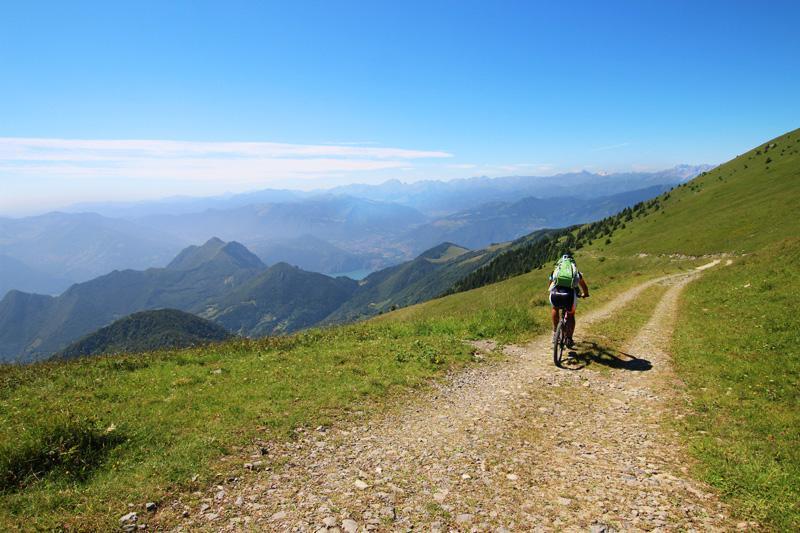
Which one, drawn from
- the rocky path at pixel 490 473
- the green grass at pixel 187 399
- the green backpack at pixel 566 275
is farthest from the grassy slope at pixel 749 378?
the green grass at pixel 187 399

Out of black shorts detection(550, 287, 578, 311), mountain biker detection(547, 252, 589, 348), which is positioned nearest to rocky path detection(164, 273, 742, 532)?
mountain biker detection(547, 252, 589, 348)

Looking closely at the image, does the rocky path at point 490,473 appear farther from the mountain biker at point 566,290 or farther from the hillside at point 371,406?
the mountain biker at point 566,290

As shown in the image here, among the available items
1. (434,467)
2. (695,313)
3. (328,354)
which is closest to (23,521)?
(434,467)

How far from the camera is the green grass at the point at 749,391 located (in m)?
6.28

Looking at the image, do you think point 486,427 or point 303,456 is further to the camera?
point 486,427

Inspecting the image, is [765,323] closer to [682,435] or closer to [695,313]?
[695,313]

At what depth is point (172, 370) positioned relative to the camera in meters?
13.9

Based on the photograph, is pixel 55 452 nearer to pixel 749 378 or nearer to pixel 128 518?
pixel 128 518

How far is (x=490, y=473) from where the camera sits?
7.29m

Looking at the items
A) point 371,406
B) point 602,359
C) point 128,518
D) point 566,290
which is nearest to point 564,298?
point 566,290

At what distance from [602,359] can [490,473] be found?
9144 millimetres

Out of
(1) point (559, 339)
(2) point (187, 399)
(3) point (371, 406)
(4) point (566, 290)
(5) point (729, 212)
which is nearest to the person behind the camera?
(3) point (371, 406)

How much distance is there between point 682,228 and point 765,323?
5765 centimetres

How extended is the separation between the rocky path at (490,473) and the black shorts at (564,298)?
354cm
